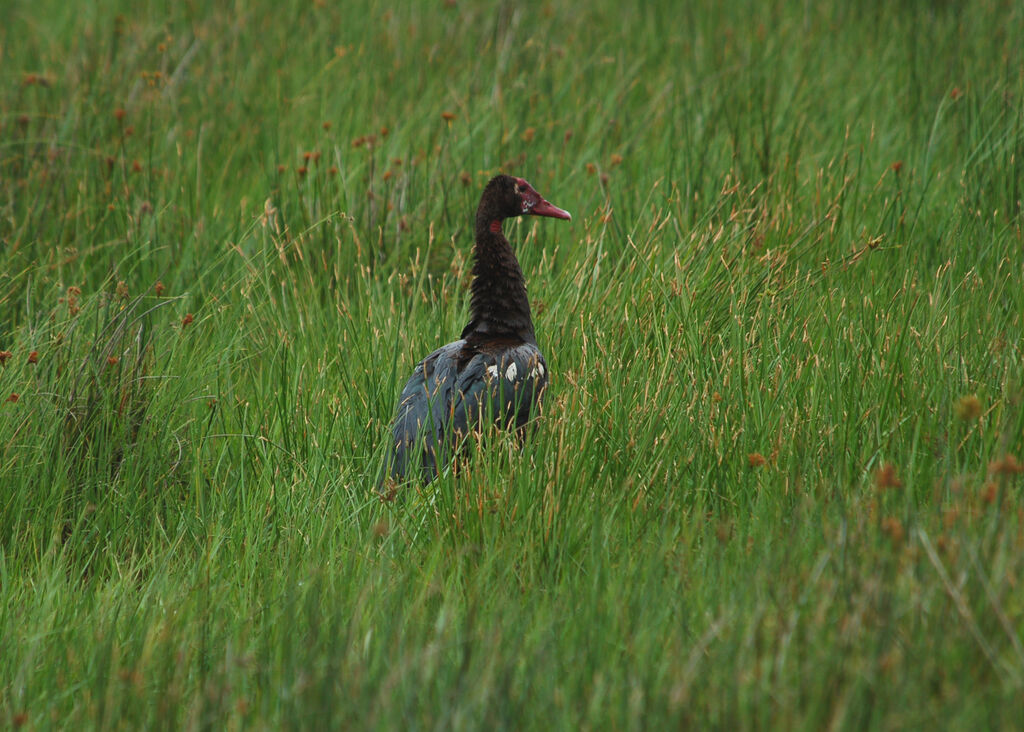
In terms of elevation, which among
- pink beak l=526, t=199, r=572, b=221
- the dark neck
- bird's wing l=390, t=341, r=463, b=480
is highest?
pink beak l=526, t=199, r=572, b=221

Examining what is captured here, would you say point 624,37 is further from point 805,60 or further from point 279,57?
point 279,57

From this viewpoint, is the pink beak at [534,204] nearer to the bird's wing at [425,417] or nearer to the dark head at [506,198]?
the dark head at [506,198]

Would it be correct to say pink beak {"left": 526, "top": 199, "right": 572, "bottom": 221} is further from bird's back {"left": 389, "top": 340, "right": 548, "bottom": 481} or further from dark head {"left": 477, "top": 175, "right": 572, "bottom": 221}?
bird's back {"left": 389, "top": 340, "right": 548, "bottom": 481}

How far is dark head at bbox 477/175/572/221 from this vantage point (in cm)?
450

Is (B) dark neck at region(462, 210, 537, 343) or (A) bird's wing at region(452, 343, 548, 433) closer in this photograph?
(A) bird's wing at region(452, 343, 548, 433)

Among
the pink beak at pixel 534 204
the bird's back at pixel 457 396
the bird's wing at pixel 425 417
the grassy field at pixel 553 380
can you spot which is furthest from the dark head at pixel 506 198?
the bird's wing at pixel 425 417

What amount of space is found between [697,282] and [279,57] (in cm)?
395

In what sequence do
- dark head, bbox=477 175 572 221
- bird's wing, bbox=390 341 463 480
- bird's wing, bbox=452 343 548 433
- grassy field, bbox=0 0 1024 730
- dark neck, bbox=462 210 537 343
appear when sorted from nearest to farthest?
grassy field, bbox=0 0 1024 730 → bird's wing, bbox=390 341 463 480 → bird's wing, bbox=452 343 548 433 → dark neck, bbox=462 210 537 343 → dark head, bbox=477 175 572 221

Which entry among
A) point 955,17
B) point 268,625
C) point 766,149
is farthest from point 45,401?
point 955,17

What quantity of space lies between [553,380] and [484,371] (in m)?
0.40

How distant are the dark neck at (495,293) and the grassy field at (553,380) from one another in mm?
247

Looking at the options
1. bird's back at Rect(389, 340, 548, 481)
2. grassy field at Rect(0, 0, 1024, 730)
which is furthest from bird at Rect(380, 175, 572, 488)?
grassy field at Rect(0, 0, 1024, 730)

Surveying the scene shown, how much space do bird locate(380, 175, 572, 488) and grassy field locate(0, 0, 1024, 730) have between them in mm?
172

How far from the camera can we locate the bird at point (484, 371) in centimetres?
374
